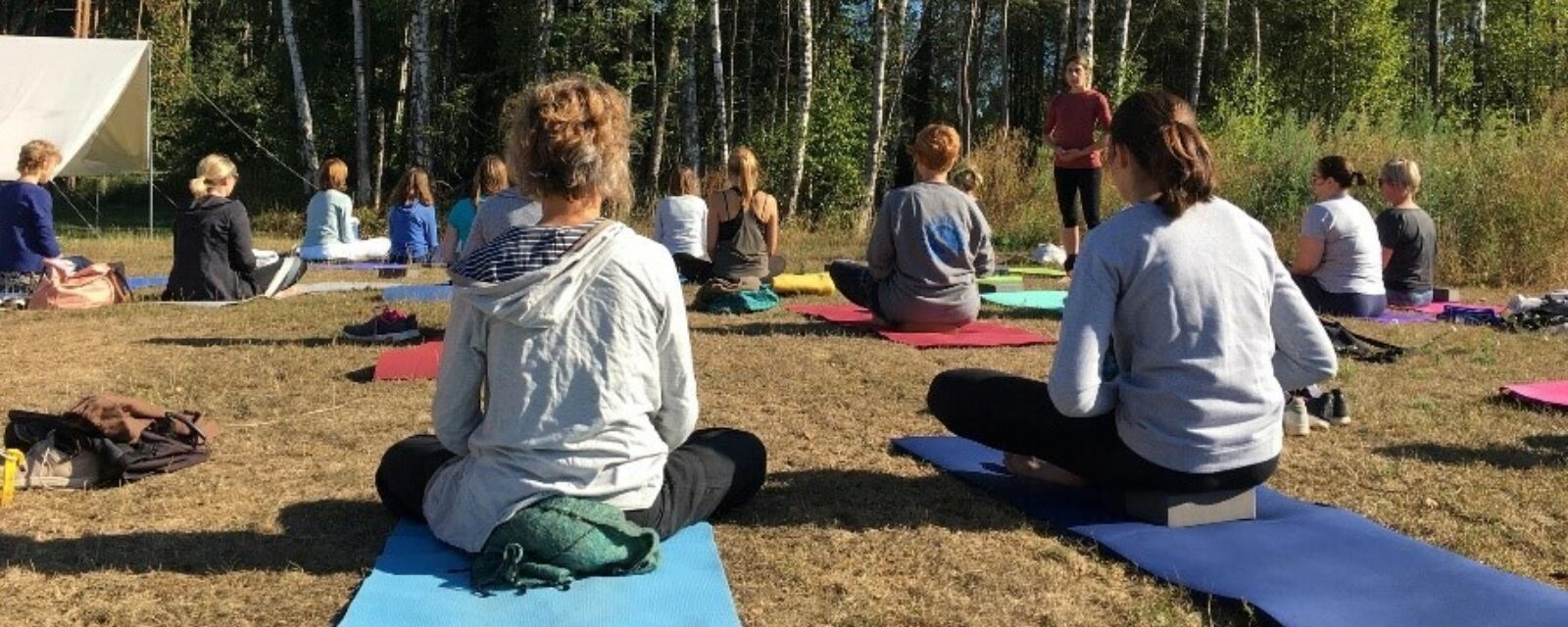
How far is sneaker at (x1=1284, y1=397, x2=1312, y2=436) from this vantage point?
463 cm

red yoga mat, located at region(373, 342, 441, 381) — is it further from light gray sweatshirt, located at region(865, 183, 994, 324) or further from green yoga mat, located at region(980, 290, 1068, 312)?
green yoga mat, located at region(980, 290, 1068, 312)

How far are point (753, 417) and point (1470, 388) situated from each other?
320cm

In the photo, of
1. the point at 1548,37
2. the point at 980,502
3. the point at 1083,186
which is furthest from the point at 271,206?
the point at 1548,37

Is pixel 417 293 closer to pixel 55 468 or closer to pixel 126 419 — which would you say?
pixel 126 419

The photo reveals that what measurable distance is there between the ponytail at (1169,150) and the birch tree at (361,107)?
18.5 metres

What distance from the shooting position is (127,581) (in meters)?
2.98

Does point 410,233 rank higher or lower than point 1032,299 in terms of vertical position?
higher

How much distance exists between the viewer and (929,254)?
6848 millimetres

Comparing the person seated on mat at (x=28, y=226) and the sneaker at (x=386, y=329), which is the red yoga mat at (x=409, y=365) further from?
the person seated on mat at (x=28, y=226)

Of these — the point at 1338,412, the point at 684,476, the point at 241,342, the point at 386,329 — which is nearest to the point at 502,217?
the point at 386,329

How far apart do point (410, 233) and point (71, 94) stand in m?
5.77

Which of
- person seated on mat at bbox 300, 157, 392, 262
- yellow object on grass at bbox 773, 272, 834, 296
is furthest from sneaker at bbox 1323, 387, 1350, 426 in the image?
person seated on mat at bbox 300, 157, 392, 262

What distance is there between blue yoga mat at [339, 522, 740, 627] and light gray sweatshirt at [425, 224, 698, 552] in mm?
177

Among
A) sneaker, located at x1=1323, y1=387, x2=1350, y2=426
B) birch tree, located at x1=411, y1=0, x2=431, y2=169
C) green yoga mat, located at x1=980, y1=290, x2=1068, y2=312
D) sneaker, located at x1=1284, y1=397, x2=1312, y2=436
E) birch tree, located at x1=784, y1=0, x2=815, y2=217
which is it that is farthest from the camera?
birch tree, located at x1=411, y1=0, x2=431, y2=169
